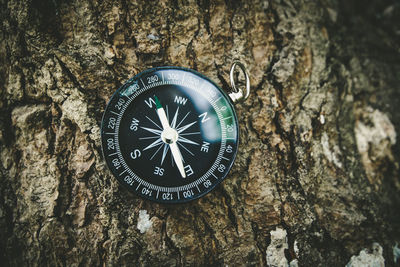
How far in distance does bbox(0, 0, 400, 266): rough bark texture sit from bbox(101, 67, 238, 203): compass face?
0.16 metres

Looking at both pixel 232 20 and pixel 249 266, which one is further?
pixel 232 20

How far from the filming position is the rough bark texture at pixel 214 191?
4.39 ft

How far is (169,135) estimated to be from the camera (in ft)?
4.20

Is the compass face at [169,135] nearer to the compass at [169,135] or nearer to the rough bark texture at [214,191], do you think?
the compass at [169,135]

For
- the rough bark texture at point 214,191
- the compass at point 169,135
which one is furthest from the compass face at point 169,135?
the rough bark texture at point 214,191

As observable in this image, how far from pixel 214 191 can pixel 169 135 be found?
41 centimetres

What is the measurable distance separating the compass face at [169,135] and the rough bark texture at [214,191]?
0.16 metres

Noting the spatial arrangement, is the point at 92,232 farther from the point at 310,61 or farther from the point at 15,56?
the point at 310,61

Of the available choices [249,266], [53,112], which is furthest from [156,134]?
[249,266]

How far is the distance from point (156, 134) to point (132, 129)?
0.39ft

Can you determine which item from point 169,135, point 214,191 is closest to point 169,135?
point 169,135

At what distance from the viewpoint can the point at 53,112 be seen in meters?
1.37

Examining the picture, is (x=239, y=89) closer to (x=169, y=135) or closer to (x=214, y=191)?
(x=169, y=135)

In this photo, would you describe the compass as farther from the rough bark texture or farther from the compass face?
the rough bark texture
